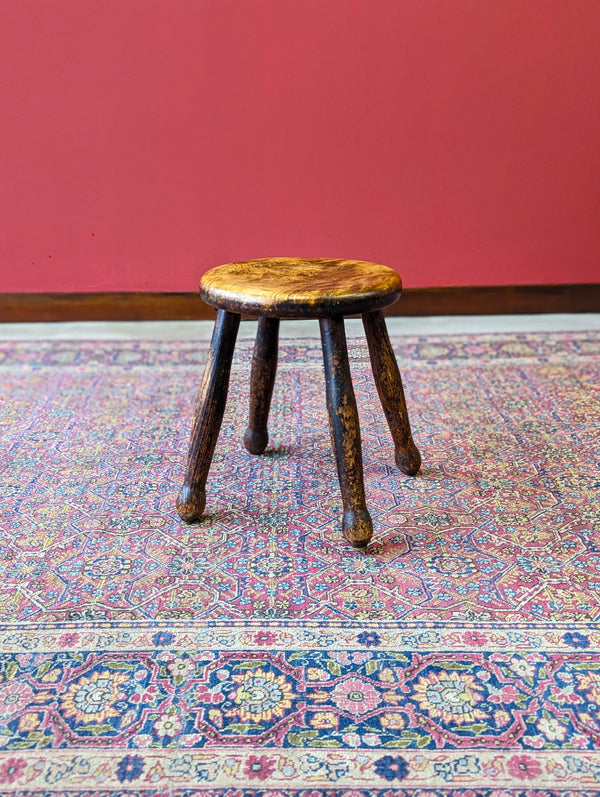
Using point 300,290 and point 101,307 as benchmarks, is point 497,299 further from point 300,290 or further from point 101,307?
point 300,290

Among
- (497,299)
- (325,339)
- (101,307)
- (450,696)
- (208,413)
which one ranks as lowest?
(101,307)

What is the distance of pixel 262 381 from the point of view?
198cm

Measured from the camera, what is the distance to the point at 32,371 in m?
2.76

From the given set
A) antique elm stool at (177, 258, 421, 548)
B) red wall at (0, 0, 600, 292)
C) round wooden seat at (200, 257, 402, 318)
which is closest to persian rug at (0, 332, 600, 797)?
antique elm stool at (177, 258, 421, 548)

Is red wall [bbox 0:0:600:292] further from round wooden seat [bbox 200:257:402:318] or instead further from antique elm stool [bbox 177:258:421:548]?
round wooden seat [bbox 200:257:402:318]

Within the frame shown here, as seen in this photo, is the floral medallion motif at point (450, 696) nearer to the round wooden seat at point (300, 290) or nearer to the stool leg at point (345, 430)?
the stool leg at point (345, 430)

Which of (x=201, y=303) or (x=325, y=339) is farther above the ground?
(x=325, y=339)

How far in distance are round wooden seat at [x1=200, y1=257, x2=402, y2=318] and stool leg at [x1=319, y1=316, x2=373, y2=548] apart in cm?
8

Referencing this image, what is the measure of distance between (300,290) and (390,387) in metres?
0.44

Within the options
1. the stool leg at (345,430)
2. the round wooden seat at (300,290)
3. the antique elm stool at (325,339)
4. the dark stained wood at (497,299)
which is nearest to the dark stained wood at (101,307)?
the dark stained wood at (497,299)

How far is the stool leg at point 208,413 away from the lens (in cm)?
167

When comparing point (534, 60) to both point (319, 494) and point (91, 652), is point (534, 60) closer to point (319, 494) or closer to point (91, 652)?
point (319, 494)

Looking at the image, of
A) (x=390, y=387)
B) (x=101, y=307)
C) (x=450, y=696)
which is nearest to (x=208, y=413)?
(x=390, y=387)

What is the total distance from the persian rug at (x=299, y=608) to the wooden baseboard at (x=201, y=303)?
949 millimetres
